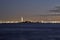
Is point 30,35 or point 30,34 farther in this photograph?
point 30,34
